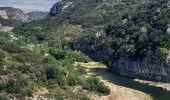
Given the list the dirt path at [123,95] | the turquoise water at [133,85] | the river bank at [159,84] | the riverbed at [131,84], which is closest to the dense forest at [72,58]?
the dirt path at [123,95]

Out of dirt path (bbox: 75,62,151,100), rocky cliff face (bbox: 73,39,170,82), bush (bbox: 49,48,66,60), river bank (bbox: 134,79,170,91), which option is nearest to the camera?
dirt path (bbox: 75,62,151,100)

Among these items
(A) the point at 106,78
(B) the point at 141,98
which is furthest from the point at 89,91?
(A) the point at 106,78

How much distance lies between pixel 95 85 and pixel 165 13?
2929 inches

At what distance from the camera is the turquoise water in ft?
413

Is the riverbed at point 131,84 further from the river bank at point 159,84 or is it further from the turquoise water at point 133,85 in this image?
the river bank at point 159,84

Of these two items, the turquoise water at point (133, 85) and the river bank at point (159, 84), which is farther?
the river bank at point (159, 84)

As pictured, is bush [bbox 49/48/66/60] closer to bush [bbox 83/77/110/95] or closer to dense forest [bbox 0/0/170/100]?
dense forest [bbox 0/0/170/100]

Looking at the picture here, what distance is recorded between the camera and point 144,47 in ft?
541

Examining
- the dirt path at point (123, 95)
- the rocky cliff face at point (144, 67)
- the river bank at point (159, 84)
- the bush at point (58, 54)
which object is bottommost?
the river bank at point (159, 84)

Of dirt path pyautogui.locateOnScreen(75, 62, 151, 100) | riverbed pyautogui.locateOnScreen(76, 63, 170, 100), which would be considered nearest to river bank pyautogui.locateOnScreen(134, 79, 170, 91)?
riverbed pyautogui.locateOnScreen(76, 63, 170, 100)

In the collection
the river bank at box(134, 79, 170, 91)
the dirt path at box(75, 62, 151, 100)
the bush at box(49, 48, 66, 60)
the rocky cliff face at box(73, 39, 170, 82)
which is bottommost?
the river bank at box(134, 79, 170, 91)

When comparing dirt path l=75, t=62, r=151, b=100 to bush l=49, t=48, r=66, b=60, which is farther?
bush l=49, t=48, r=66, b=60

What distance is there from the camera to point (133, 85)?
462 ft

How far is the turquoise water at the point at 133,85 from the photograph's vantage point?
12597 centimetres
